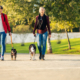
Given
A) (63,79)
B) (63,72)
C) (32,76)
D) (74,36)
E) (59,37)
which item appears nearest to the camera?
(63,79)

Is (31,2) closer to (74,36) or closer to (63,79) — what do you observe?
(63,79)

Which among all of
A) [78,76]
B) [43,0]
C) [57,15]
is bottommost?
[78,76]

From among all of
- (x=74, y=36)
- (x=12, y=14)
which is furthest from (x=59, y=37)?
(x=12, y=14)

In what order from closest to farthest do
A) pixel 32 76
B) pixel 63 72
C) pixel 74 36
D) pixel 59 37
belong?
pixel 32 76 → pixel 63 72 → pixel 59 37 → pixel 74 36

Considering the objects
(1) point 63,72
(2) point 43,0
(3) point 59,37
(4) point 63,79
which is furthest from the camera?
(3) point 59,37

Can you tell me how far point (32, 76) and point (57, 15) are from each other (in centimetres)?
962

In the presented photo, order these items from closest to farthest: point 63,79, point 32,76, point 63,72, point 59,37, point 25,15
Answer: point 63,79
point 32,76
point 63,72
point 25,15
point 59,37

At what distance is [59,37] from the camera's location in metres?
31.5

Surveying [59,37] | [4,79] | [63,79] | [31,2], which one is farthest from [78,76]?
[59,37]

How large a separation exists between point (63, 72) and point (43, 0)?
30.2ft

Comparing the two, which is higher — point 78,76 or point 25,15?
point 25,15

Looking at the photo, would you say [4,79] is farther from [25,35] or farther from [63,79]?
[25,35]

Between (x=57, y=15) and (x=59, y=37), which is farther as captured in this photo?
(x=59, y=37)

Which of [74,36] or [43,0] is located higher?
[43,0]
